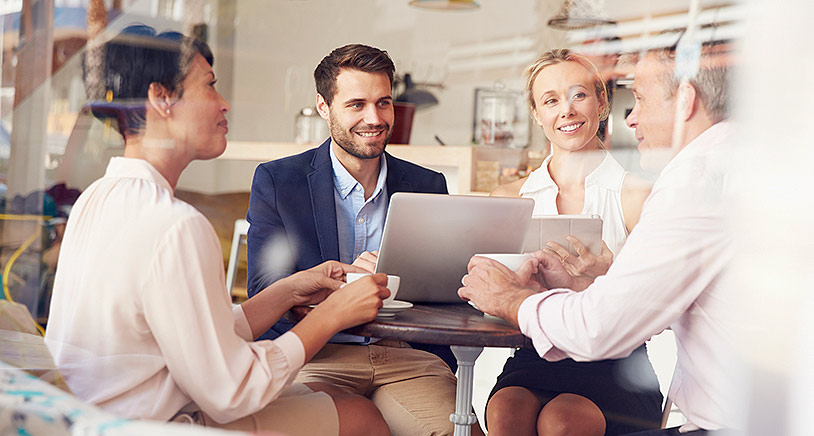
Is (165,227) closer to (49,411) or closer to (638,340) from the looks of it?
(49,411)

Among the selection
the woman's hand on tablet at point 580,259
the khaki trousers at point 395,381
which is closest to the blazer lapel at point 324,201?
the khaki trousers at point 395,381

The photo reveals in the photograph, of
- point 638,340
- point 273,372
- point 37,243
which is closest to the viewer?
point 273,372

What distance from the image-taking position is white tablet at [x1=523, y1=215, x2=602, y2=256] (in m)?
1.83

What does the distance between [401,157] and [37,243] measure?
Result: 41.2 inches

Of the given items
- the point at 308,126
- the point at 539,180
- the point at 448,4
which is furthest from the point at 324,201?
the point at 448,4

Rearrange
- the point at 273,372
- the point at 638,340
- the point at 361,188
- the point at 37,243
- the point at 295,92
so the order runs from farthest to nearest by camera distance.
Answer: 1. the point at 361,188
2. the point at 295,92
3. the point at 37,243
4. the point at 638,340
5. the point at 273,372

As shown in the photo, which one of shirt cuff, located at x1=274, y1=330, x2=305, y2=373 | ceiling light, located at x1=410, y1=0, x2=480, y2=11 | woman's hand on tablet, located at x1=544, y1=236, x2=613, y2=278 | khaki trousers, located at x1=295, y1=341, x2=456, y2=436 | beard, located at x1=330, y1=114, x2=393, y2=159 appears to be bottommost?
khaki trousers, located at x1=295, y1=341, x2=456, y2=436

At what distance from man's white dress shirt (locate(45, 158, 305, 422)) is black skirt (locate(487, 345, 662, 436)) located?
2.92 feet

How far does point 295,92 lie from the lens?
195 cm

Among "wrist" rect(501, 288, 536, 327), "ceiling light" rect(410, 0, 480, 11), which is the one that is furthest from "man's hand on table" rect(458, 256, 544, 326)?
"ceiling light" rect(410, 0, 480, 11)

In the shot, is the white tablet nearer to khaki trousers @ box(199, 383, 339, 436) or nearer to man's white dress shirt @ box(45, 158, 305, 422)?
khaki trousers @ box(199, 383, 339, 436)

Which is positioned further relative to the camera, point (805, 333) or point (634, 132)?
point (634, 132)

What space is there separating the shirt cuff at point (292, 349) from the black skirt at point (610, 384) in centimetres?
82

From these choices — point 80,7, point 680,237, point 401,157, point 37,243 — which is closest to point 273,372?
point 37,243
